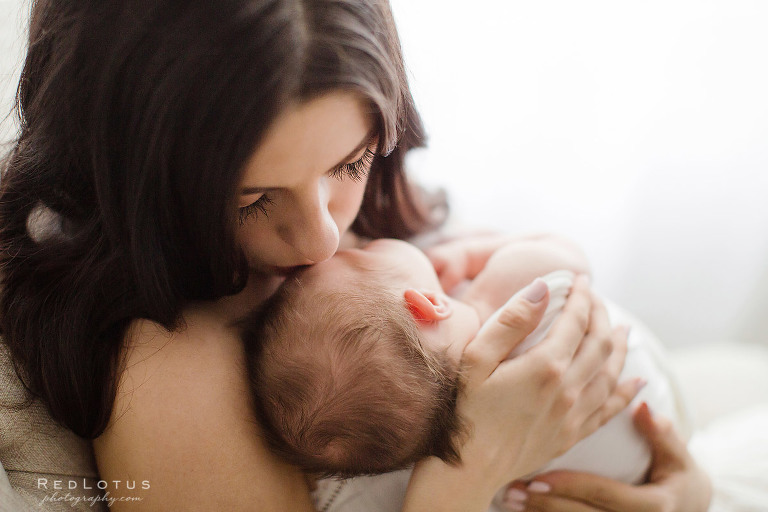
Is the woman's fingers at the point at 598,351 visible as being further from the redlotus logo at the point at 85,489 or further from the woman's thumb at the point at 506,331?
the redlotus logo at the point at 85,489

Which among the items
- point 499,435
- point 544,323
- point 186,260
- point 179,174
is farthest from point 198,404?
point 544,323

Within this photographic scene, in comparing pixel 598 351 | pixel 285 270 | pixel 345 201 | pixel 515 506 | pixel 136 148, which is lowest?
pixel 515 506

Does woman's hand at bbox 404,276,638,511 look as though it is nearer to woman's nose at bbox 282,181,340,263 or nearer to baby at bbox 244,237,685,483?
baby at bbox 244,237,685,483

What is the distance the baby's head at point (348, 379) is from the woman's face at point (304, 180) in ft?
0.28

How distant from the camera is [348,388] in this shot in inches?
32.8

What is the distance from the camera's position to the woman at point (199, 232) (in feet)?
2.17

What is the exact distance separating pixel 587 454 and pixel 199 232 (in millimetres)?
739

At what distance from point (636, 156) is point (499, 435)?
1.29 meters

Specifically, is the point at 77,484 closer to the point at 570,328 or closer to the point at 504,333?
the point at 504,333

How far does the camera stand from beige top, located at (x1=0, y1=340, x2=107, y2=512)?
788 mm

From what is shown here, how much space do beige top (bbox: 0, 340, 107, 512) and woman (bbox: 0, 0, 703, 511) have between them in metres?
0.03

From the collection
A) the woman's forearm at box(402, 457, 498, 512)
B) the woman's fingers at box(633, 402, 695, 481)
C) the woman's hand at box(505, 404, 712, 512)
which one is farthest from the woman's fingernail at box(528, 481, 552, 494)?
the woman's fingers at box(633, 402, 695, 481)

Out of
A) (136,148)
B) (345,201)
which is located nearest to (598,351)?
(345,201)

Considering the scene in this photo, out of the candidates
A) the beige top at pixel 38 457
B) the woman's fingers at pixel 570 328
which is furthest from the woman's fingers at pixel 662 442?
the beige top at pixel 38 457
